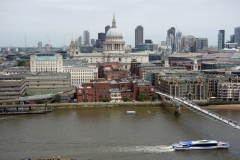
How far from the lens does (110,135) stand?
19391mm

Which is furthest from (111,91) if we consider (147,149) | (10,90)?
(147,149)

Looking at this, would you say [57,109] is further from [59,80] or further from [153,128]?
[153,128]

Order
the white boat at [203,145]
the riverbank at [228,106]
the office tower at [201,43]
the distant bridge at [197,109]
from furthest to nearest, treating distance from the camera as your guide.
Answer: the office tower at [201,43], the riverbank at [228,106], the distant bridge at [197,109], the white boat at [203,145]

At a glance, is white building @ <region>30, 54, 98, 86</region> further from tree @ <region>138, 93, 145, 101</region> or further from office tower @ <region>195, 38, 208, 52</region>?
office tower @ <region>195, 38, 208, 52</region>

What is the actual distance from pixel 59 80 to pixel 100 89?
440cm

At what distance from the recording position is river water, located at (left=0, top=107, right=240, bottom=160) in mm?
16531

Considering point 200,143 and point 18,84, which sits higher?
point 18,84

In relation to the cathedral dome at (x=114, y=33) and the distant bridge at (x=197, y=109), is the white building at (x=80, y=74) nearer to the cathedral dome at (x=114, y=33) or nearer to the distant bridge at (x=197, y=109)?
the distant bridge at (x=197, y=109)

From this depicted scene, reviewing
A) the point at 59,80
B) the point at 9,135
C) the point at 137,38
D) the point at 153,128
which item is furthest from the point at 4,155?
the point at 137,38

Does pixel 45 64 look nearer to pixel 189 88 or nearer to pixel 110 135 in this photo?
pixel 189 88

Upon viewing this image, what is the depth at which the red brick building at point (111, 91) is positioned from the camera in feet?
99.2

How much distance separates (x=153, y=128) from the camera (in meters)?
21.0

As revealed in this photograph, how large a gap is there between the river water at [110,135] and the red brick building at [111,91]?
12.3 feet

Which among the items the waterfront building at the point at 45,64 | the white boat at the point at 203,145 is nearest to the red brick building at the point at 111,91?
the waterfront building at the point at 45,64
